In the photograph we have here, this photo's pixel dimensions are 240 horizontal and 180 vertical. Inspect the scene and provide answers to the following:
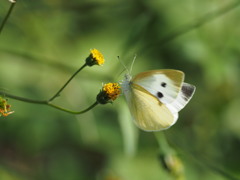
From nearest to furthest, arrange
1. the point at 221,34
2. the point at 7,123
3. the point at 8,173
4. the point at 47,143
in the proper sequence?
the point at 8,173
the point at 7,123
the point at 47,143
the point at 221,34

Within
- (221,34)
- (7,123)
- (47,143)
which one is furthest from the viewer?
(221,34)

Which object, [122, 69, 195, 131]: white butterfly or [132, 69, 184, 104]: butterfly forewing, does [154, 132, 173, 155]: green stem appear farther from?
[132, 69, 184, 104]: butterfly forewing

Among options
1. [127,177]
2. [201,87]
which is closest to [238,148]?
[201,87]

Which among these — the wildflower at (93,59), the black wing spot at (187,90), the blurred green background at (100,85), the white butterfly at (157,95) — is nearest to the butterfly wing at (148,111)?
the white butterfly at (157,95)

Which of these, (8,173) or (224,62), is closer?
(8,173)

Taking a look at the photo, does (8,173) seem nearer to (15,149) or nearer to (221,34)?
(15,149)

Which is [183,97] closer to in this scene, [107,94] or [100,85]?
[107,94]

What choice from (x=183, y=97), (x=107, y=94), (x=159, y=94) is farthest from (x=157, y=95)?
(x=107, y=94)
